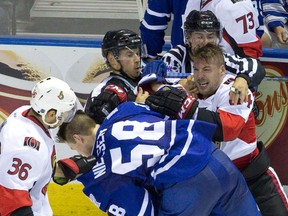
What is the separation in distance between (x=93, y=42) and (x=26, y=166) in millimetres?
1218

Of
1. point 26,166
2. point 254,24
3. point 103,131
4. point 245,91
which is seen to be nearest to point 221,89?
point 245,91

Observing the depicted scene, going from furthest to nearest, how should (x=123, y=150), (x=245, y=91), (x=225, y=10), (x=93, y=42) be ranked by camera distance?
1. (x=93, y=42)
2. (x=225, y=10)
3. (x=245, y=91)
4. (x=123, y=150)

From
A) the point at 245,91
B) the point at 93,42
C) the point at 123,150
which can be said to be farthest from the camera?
the point at 93,42

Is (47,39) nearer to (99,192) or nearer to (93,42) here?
(93,42)

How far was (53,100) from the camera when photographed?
2.76 metres

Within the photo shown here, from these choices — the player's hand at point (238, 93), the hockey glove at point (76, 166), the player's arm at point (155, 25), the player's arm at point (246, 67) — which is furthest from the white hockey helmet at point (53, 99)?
the player's arm at point (155, 25)

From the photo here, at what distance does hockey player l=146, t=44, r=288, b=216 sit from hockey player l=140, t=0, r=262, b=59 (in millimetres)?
242

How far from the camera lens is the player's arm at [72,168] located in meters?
2.71

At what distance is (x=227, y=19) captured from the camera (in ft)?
11.1

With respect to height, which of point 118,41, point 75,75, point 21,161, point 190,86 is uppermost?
point 118,41

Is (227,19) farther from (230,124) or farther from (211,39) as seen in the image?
(230,124)

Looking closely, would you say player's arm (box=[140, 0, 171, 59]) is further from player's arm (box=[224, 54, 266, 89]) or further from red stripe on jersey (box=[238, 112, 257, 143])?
red stripe on jersey (box=[238, 112, 257, 143])

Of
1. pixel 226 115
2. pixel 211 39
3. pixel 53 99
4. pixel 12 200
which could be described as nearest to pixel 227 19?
pixel 211 39

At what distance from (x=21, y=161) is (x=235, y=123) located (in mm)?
802
